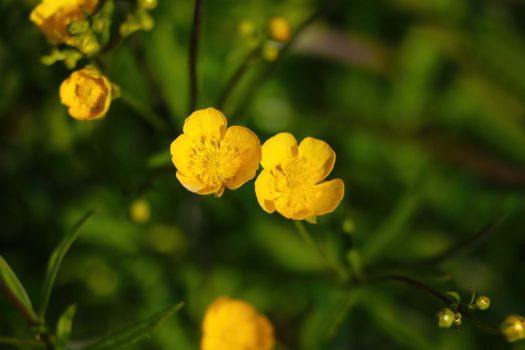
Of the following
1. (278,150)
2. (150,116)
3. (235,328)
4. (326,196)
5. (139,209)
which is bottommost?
(235,328)

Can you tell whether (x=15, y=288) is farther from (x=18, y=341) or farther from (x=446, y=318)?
(x=446, y=318)

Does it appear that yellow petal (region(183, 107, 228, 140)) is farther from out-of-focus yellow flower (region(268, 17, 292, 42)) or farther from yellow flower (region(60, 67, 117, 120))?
out-of-focus yellow flower (region(268, 17, 292, 42))

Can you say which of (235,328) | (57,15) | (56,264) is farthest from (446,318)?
(57,15)

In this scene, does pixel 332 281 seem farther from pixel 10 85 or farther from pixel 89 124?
pixel 10 85

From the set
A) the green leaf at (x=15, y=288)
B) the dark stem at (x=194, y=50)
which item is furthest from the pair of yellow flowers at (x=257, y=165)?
the green leaf at (x=15, y=288)

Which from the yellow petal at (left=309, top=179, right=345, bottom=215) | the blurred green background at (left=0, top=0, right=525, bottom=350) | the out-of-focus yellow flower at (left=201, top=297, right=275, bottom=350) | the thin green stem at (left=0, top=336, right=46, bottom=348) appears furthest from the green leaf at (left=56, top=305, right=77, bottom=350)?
the yellow petal at (left=309, top=179, right=345, bottom=215)

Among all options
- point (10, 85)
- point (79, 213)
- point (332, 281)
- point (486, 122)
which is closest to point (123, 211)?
point (79, 213)
